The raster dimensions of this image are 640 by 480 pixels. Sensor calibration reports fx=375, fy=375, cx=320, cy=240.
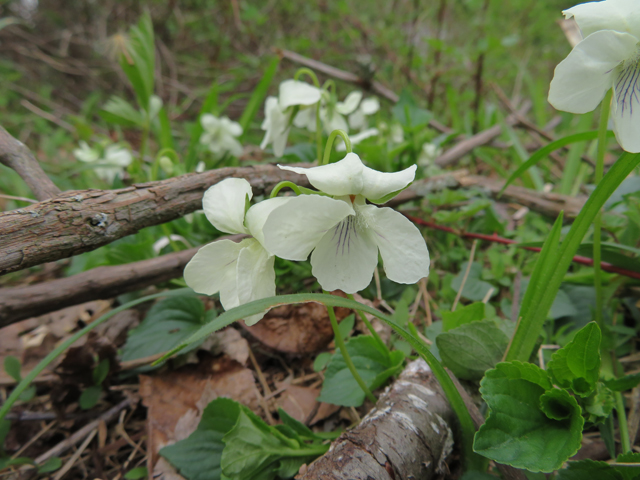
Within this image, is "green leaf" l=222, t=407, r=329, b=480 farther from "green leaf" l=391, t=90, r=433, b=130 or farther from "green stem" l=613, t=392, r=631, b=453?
"green leaf" l=391, t=90, r=433, b=130

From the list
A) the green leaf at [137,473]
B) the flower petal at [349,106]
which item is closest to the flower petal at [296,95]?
the flower petal at [349,106]

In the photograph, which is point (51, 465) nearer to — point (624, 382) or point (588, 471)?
point (588, 471)

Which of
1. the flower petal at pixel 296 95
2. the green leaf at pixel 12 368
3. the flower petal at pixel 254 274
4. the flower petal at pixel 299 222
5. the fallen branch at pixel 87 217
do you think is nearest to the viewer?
the flower petal at pixel 299 222

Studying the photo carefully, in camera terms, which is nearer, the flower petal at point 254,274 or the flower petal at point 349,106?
the flower petal at point 254,274

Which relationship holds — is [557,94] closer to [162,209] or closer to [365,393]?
[365,393]

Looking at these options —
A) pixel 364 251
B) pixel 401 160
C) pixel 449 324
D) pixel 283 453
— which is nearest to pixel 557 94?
pixel 364 251

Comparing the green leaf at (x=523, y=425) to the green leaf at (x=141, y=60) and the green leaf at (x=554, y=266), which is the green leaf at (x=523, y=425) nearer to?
the green leaf at (x=554, y=266)

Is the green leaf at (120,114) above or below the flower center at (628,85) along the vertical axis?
below
